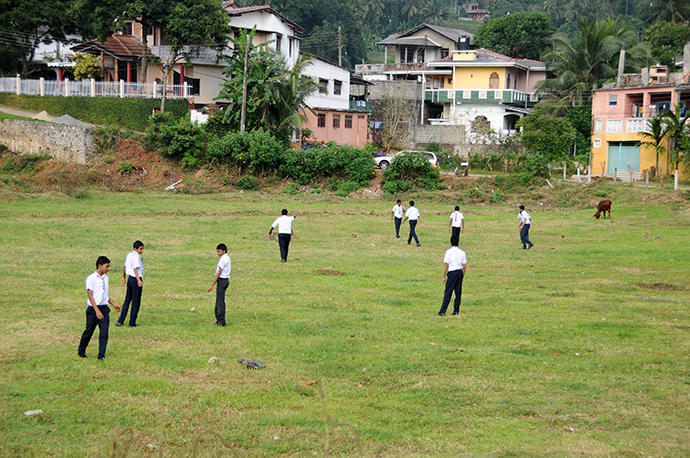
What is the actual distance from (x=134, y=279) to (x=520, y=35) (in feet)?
242

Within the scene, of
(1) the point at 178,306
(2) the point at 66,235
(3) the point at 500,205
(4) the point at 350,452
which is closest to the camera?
(4) the point at 350,452

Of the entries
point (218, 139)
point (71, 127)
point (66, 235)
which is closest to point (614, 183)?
point (218, 139)

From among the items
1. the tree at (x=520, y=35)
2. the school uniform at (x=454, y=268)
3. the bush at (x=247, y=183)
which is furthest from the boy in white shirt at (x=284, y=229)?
the tree at (x=520, y=35)

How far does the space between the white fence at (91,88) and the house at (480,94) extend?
76.6 feet

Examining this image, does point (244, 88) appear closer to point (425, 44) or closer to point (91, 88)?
point (91, 88)

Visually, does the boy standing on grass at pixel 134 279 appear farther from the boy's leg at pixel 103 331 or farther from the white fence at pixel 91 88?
the white fence at pixel 91 88

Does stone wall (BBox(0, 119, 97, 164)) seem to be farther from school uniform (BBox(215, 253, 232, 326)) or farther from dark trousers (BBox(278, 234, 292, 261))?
school uniform (BBox(215, 253, 232, 326))

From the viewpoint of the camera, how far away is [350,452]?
30.6 ft

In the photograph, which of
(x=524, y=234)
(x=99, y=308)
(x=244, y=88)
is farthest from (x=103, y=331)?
(x=244, y=88)

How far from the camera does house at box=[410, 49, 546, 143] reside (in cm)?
6562

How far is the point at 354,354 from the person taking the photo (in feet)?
44.4

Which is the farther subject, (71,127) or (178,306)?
(71,127)

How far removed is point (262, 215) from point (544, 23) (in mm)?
55391

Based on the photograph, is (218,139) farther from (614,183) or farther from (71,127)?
(614,183)
